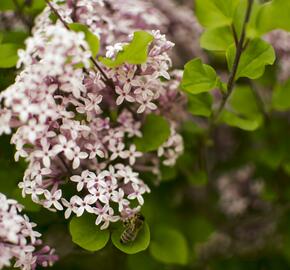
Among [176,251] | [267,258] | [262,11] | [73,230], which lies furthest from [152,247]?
[262,11]

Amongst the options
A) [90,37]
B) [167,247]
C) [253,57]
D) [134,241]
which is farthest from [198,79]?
[167,247]

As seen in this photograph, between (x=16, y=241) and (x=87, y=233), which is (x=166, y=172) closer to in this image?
→ (x=87, y=233)

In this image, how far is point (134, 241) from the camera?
1.07 m

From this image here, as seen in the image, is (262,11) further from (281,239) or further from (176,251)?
(281,239)

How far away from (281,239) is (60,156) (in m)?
0.92

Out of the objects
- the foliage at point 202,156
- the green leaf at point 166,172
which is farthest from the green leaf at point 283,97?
the green leaf at point 166,172

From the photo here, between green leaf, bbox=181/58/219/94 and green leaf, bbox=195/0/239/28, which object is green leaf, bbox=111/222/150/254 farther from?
green leaf, bbox=195/0/239/28

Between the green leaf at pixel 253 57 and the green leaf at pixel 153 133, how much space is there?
0.21 m

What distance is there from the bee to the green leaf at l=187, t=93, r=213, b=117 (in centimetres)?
31

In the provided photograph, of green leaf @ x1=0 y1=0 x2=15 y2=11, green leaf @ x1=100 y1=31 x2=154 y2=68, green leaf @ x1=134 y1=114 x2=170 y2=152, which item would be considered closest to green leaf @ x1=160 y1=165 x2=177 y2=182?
green leaf @ x1=134 y1=114 x2=170 y2=152

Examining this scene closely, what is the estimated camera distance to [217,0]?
1134 millimetres

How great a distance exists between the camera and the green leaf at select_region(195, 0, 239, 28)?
3.67 ft

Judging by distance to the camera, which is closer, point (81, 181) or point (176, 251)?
point (81, 181)

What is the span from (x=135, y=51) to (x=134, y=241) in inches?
14.1
